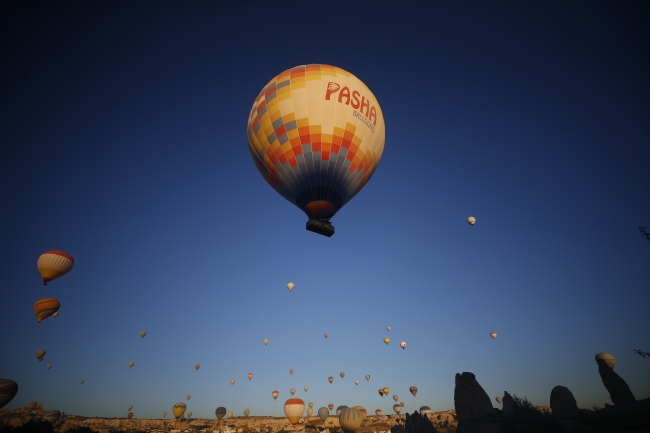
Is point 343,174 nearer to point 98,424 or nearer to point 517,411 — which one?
point 517,411

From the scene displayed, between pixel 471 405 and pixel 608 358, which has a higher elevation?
pixel 608 358

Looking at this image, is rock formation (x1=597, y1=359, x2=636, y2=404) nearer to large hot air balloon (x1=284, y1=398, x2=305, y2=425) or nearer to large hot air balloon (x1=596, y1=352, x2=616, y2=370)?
large hot air balloon (x1=596, y1=352, x2=616, y2=370)

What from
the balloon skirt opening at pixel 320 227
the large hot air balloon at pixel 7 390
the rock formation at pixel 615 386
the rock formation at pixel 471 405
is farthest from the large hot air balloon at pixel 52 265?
the rock formation at pixel 615 386

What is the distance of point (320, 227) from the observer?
1911cm

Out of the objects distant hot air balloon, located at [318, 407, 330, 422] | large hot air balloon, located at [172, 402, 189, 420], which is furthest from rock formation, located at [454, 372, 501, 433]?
large hot air balloon, located at [172, 402, 189, 420]

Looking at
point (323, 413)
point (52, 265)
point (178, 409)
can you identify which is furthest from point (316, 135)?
point (323, 413)

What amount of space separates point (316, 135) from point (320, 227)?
19.1 feet

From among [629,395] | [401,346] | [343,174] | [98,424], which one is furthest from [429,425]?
[98,424]

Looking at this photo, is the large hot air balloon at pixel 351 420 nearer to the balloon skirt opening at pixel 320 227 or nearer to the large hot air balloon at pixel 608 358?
the large hot air balloon at pixel 608 358

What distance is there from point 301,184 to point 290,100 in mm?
5567

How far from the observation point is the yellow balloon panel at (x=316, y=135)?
61.5 ft

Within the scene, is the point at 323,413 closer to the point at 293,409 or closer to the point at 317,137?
the point at 293,409

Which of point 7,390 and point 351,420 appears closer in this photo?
point 7,390

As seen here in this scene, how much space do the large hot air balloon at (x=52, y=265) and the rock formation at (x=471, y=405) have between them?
40859mm
